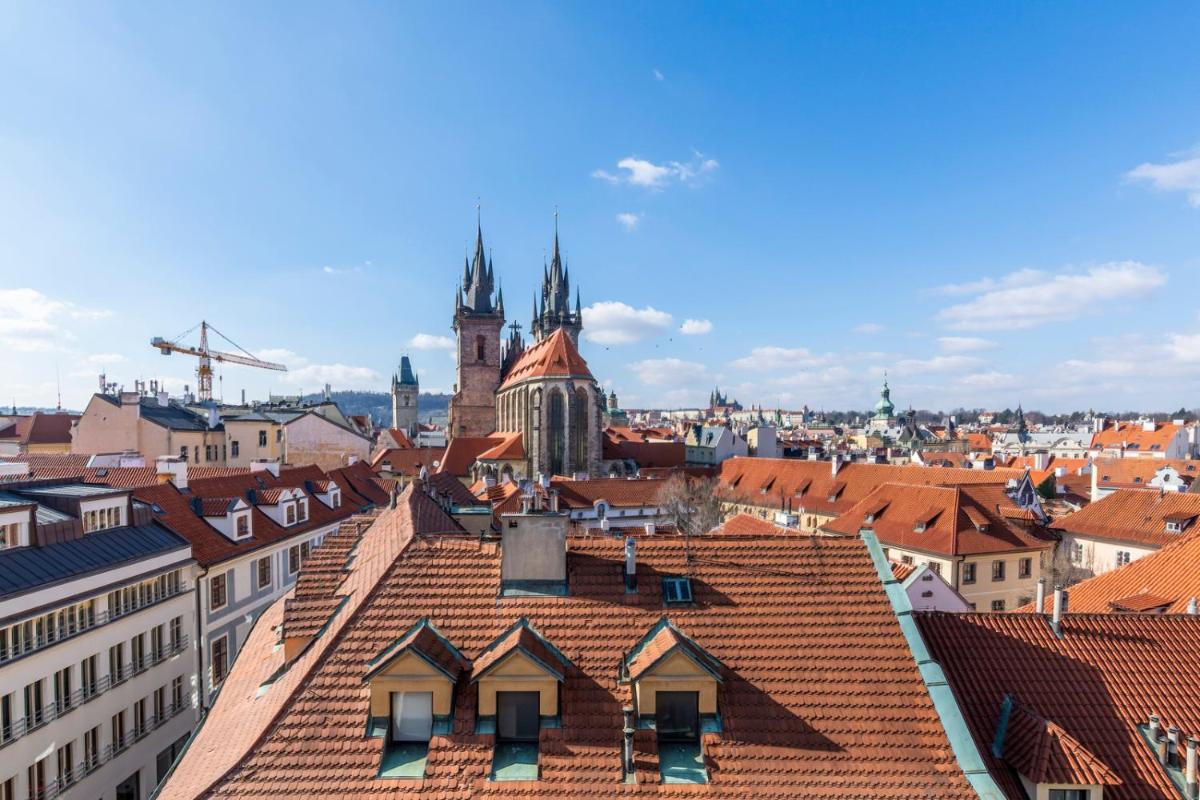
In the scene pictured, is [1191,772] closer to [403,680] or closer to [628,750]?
[628,750]

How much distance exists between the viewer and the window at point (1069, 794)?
8.99 metres

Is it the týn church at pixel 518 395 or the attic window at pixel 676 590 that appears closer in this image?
the attic window at pixel 676 590

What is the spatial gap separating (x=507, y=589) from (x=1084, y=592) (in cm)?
1888

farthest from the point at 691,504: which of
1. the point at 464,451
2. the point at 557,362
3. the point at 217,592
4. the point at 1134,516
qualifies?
the point at 217,592

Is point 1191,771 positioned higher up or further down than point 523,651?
further down

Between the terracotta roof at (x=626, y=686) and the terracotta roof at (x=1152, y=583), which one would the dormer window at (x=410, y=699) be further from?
the terracotta roof at (x=1152, y=583)

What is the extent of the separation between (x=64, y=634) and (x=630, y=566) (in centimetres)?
1680

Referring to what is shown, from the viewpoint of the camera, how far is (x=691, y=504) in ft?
180

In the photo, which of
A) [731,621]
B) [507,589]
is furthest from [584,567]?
[731,621]

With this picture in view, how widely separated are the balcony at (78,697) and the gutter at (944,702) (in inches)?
787

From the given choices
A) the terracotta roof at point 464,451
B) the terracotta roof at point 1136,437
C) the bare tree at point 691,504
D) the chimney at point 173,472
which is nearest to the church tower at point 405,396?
the terracotta roof at point 464,451

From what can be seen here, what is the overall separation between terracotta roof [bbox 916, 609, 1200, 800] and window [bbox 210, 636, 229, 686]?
80.6 feet

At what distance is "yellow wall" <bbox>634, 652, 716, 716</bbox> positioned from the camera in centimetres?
911

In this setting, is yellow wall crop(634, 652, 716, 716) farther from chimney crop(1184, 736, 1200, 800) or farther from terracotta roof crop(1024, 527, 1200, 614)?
terracotta roof crop(1024, 527, 1200, 614)
